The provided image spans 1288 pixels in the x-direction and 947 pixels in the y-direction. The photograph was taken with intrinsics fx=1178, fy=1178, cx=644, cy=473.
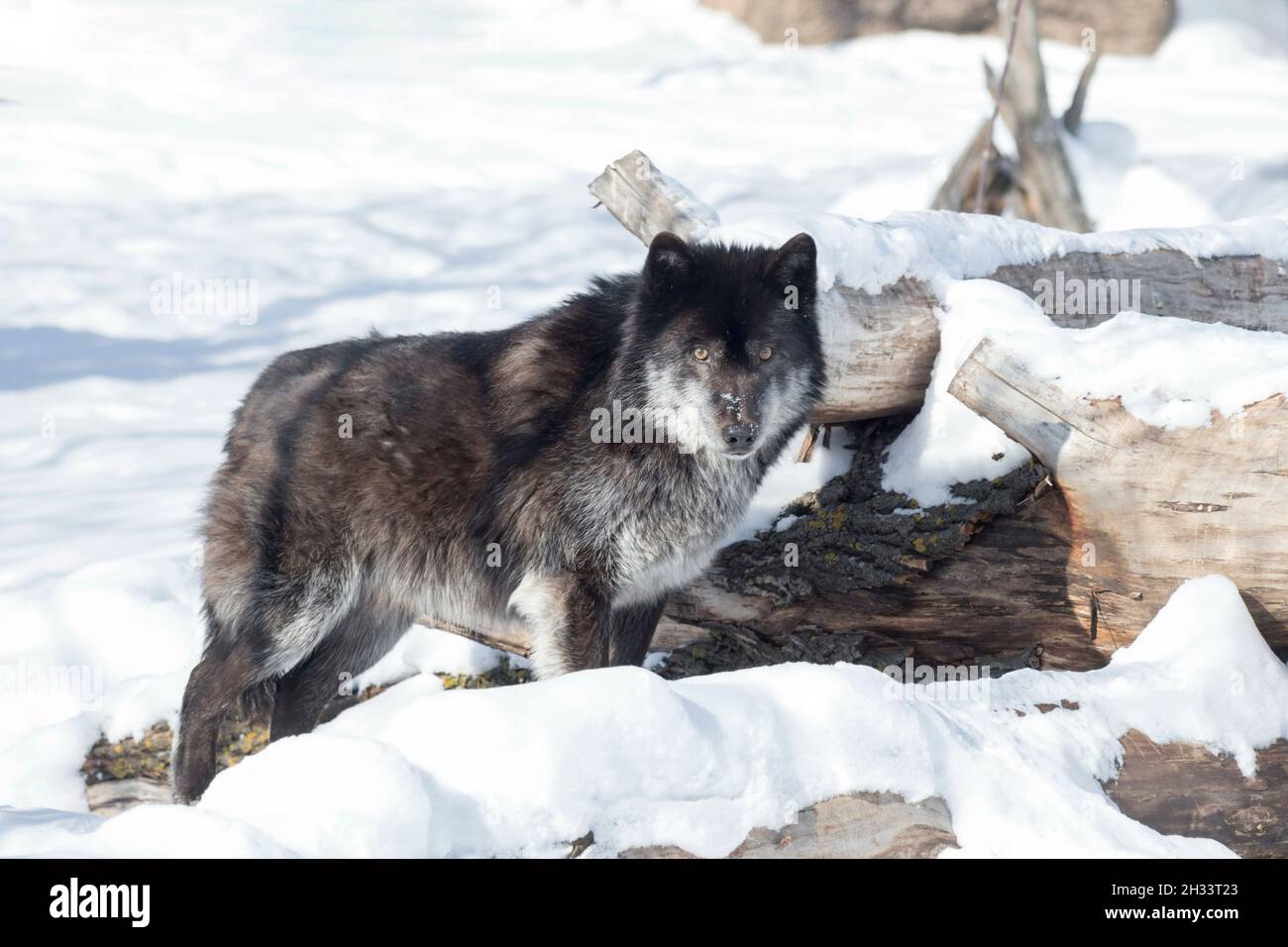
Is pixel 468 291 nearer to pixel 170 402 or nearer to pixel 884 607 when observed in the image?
pixel 170 402

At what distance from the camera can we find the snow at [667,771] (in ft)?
7.85

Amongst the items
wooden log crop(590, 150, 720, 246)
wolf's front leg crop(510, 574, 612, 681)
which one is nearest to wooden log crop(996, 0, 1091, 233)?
wooden log crop(590, 150, 720, 246)

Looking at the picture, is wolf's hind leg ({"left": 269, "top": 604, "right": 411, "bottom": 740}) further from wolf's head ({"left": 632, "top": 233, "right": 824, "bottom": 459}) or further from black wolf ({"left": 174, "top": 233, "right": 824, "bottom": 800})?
wolf's head ({"left": 632, "top": 233, "right": 824, "bottom": 459})

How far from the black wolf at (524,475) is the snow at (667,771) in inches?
49.8

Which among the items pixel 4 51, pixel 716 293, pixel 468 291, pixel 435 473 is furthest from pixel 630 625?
pixel 4 51

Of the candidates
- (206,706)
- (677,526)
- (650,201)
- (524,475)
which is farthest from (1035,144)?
(206,706)

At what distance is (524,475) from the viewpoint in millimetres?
4359

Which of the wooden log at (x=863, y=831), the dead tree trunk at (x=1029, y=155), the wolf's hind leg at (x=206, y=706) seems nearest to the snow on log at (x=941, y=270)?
the wooden log at (x=863, y=831)

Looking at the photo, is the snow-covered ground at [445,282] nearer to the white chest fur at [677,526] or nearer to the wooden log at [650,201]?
the wooden log at [650,201]

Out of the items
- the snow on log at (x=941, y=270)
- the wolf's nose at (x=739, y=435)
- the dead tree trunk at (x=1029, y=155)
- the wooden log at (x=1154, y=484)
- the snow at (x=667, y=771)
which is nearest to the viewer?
the snow at (x=667, y=771)

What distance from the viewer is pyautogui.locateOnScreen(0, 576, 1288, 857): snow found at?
2.39 metres
